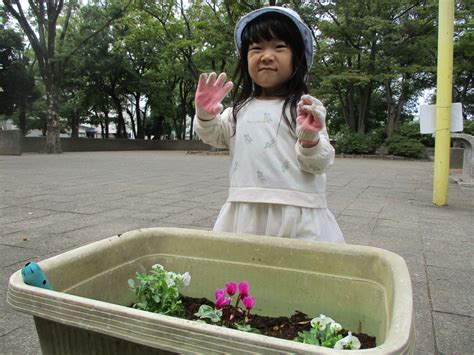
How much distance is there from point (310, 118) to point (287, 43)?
41 cm

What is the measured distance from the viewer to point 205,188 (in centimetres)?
660

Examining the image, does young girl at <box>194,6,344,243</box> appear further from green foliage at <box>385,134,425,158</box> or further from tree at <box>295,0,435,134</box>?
green foliage at <box>385,134,425,158</box>

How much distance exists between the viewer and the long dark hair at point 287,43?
4.77 ft

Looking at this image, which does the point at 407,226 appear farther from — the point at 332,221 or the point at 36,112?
the point at 36,112

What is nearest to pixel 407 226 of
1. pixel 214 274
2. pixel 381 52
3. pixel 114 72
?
pixel 214 274

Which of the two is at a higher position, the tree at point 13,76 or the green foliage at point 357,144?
the tree at point 13,76

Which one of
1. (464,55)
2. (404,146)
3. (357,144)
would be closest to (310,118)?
(404,146)

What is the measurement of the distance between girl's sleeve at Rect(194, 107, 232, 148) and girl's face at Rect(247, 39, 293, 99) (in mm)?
191

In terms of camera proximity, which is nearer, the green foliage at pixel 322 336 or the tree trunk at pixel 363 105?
the green foliage at pixel 322 336

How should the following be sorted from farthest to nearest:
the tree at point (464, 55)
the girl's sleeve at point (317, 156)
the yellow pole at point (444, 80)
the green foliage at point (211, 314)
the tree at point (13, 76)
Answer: the tree at point (13, 76), the tree at point (464, 55), the yellow pole at point (444, 80), the girl's sleeve at point (317, 156), the green foliage at point (211, 314)

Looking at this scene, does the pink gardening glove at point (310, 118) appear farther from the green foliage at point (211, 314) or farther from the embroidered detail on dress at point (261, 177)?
the green foliage at point (211, 314)

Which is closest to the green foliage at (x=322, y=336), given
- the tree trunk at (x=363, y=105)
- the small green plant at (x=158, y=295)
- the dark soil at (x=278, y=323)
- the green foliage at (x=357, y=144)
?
the dark soil at (x=278, y=323)

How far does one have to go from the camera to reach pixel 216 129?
1540 millimetres

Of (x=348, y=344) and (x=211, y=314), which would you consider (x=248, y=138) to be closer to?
(x=211, y=314)
